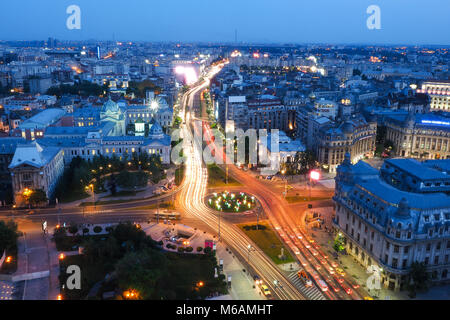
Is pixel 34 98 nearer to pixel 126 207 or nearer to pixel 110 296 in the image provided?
pixel 126 207

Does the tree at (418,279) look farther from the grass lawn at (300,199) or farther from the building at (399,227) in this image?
the grass lawn at (300,199)

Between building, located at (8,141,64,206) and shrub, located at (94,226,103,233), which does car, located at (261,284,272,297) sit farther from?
building, located at (8,141,64,206)

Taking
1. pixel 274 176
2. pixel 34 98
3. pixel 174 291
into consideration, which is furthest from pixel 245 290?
pixel 34 98

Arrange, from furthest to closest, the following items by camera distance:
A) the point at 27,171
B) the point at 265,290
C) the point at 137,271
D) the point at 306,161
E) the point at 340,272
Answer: the point at 306,161
the point at 27,171
the point at 340,272
the point at 265,290
the point at 137,271

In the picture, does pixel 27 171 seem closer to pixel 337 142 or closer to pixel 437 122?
pixel 337 142

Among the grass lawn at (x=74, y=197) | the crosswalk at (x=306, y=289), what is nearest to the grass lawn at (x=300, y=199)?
the crosswalk at (x=306, y=289)

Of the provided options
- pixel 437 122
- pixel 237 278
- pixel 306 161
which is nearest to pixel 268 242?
pixel 237 278

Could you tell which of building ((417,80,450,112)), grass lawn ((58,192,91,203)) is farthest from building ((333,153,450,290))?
building ((417,80,450,112))
